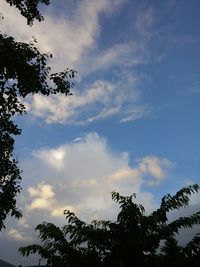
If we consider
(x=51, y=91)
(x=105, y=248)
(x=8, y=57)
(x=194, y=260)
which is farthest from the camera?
(x=51, y=91)

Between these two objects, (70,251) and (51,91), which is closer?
(70,251)

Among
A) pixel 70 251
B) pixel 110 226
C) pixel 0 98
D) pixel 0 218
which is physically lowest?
pixel 70 251

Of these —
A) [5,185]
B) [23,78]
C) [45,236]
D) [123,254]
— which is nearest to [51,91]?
[23,78]

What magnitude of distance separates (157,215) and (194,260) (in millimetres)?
1495

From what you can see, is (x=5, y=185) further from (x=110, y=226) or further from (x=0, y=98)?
(x=110, y=226)

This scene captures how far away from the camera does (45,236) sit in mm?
9273

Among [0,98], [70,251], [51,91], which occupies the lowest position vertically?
[70,251]

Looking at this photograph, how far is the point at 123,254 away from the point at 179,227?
1.47 metres

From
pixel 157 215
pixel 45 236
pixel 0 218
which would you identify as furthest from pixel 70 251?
pixel 0 218

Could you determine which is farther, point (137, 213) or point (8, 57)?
point (8, 57)

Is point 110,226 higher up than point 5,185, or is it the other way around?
point 5,185

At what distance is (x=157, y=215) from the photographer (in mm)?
9211

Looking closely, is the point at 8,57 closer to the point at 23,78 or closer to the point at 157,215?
the point at 23,78

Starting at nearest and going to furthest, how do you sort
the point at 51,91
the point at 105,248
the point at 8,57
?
1. the point at 105,248
2. the point at 8,57
3. the point at 51,91
